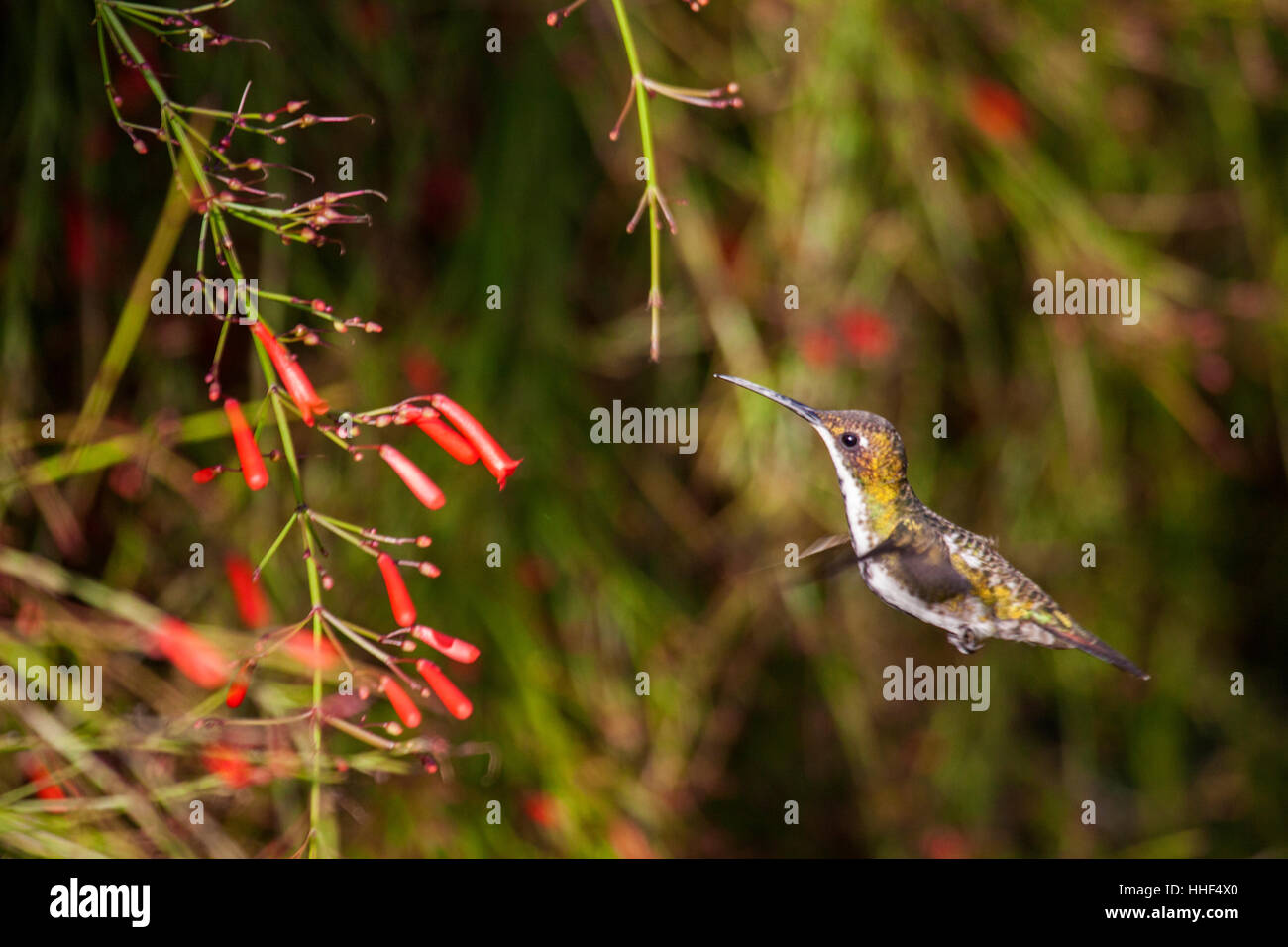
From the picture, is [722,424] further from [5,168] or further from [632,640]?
[5,168]

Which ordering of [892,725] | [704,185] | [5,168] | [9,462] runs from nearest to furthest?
[9,462] < [5,168] < [704,185] < [892,725]

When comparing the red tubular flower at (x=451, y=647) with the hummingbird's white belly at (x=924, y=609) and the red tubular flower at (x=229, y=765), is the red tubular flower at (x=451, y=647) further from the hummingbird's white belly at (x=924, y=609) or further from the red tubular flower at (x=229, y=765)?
the red tubular flower at (x=229, y=765)

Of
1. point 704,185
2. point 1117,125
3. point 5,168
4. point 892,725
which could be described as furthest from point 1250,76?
point 5,168

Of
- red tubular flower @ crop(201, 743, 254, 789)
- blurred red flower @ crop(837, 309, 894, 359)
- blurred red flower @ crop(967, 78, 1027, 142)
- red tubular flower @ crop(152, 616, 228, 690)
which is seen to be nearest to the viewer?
red tubular flower @ crop(201, 743, 254, 789)

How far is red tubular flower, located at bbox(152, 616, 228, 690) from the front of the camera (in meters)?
1.98

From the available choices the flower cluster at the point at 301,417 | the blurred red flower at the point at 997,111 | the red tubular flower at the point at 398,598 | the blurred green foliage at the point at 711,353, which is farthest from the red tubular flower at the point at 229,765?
the blurred red flower at the point at 997,111

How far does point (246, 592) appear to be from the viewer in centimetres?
230

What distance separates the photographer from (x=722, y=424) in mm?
2527

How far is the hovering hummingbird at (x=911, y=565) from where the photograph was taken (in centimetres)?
90

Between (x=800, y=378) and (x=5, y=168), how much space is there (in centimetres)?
170

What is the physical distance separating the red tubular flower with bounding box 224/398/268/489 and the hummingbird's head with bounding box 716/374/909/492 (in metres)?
0.54

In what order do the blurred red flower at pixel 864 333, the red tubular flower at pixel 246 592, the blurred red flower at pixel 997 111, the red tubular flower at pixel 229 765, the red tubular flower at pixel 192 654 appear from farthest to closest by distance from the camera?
the blurred red flower at pixel 997 111, the blurred red flower at pixel 864 333, the red tubular flower at pixel 246 592, the red tubular flower at pixel 192 654, the red tubular flower at pixel 229 765

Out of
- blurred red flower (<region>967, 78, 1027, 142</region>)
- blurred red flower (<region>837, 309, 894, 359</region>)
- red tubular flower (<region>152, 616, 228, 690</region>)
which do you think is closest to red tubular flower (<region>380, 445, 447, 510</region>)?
red tubular flower (<region>152, 616, 228, 690</region>)

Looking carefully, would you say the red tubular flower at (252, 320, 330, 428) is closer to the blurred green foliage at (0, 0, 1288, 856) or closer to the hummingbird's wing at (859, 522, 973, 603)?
the hummingbird's wing at (859, 522, 973, 603)
